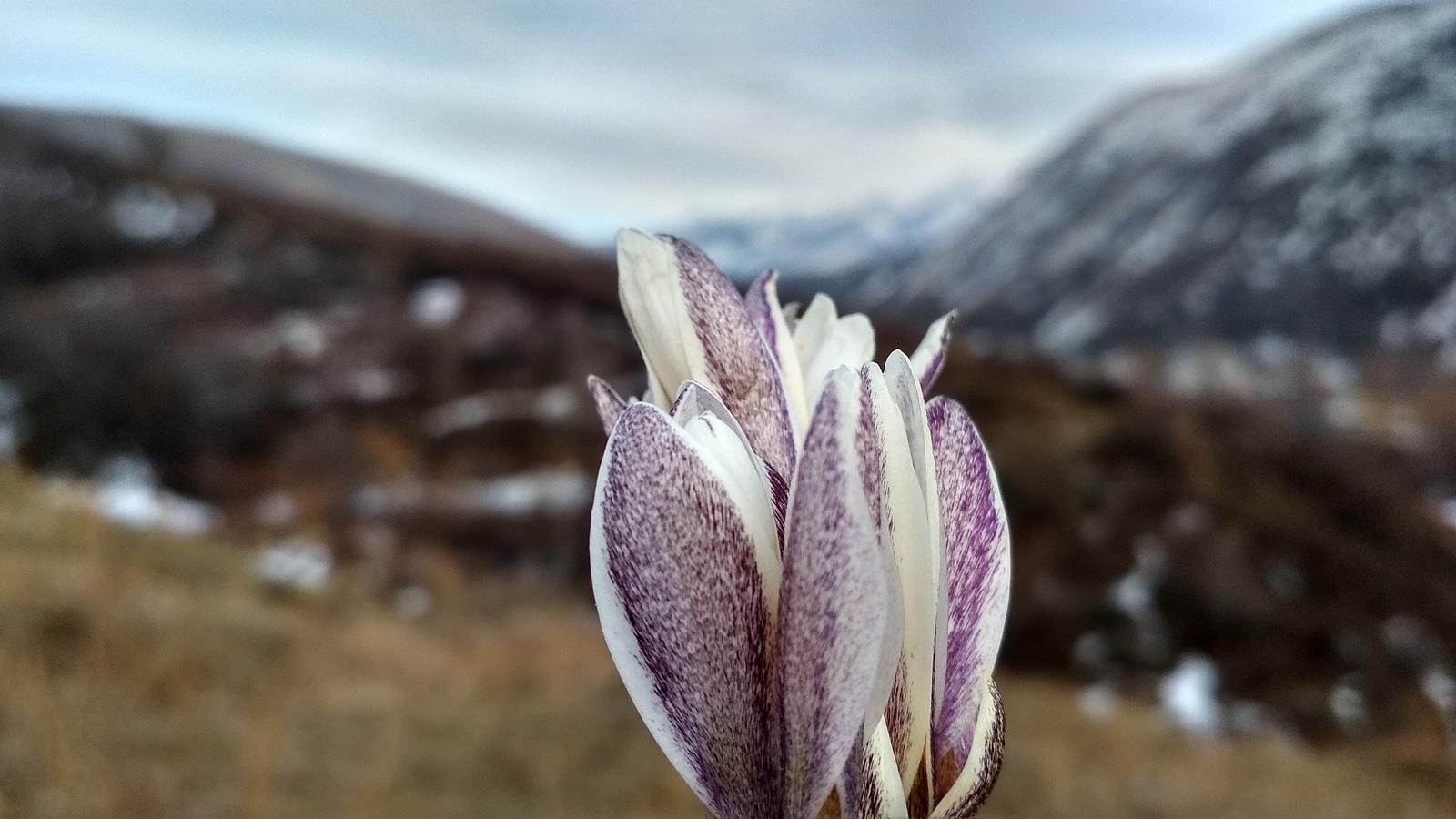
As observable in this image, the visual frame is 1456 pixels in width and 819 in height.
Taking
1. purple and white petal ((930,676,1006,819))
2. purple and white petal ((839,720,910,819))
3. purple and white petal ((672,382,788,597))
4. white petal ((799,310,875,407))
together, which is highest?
white petal ((799,310,875,407))

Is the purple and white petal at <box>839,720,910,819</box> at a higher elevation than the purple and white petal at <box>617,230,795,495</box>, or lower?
lower

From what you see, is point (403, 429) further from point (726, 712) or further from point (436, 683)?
point (726, 712)

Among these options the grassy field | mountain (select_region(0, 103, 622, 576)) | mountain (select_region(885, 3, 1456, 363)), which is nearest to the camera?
the grassy field

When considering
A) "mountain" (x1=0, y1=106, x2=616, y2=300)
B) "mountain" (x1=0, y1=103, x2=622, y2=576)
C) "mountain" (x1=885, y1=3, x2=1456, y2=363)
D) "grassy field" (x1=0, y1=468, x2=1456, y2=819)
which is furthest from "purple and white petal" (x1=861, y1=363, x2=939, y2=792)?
"mountain" (x1=0, y1=106, x2=616, y2=300)

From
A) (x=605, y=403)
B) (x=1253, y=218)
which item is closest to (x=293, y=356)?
(x=1253, y=218)

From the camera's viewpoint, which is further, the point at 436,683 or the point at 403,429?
the point at 403,429

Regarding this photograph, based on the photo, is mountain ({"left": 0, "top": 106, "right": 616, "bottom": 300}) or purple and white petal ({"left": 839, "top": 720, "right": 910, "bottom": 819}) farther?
mountain ({"left": 0, "top": 106, "right": 616, "bottom": 300})

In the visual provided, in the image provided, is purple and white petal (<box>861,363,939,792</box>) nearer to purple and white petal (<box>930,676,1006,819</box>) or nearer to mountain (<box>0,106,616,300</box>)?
purple and white petal (<box>930,676,1006,819</box>)

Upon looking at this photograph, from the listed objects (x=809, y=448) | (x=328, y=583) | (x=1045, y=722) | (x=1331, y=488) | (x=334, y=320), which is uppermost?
(x=334, y=320)

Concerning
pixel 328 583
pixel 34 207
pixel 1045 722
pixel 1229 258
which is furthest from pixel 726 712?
pixel 34 207
